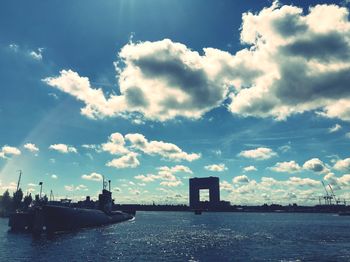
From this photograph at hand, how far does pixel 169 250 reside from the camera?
71.0 m

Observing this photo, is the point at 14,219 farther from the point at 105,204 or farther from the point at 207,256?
the point at 207,256

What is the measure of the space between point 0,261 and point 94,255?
628 inches

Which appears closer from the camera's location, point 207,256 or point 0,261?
point 0,261

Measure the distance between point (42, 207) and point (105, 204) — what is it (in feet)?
251

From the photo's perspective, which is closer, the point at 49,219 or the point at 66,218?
the point at 49,219

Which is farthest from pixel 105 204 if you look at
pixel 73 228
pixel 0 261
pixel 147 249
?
pixel 0 261

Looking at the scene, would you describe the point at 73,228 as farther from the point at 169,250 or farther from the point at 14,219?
the point at 169,250

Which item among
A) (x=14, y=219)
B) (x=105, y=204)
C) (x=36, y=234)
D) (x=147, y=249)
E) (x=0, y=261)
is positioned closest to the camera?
(x=0, y=261)

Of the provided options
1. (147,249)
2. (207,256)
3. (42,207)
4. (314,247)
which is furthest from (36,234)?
(314,247)

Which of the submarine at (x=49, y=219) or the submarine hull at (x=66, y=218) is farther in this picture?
the submarine hull at (x=66, y=218)

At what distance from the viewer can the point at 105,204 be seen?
183125mm

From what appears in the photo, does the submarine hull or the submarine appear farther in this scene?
the submarine hull

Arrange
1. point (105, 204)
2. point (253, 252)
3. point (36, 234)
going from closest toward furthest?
point (253, 252), point (36, 234), point (105, 204)

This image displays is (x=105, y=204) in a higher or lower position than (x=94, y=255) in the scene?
higher
